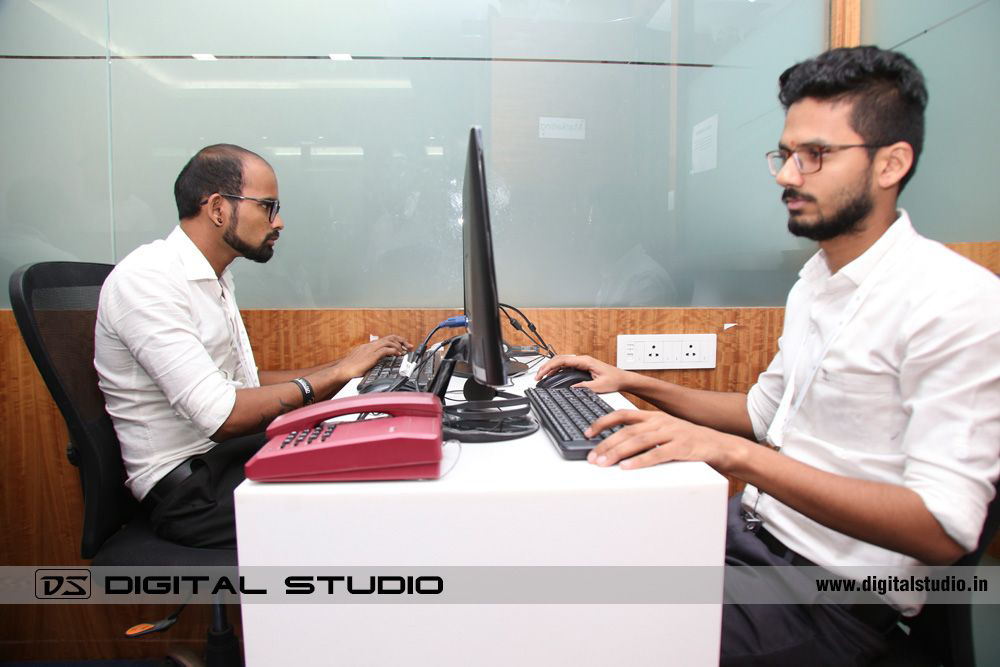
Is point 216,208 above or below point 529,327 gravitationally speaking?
above

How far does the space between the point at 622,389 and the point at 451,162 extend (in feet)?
3.22

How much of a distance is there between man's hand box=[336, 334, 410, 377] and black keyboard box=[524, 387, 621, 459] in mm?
515

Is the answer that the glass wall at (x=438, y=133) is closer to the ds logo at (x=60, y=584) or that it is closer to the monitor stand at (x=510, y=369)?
the monitor stand at (x=510, y=369)

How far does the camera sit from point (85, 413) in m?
1.10

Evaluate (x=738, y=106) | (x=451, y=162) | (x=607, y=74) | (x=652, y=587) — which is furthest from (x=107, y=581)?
(x=738, y=106)

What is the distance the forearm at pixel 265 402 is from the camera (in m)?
1.21

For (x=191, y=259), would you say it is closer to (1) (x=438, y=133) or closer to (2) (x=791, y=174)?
(1) (x=438, y=133)

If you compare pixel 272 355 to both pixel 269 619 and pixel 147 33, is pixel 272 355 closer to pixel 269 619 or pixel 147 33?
pixel 147 33

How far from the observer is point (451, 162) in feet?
6.01

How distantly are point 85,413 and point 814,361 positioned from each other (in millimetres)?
1394

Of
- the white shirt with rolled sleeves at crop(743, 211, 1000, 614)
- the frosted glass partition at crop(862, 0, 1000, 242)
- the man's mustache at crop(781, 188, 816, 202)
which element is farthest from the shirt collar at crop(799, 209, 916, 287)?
the frosted glass partition at crop(862, 0, 1000, 242)

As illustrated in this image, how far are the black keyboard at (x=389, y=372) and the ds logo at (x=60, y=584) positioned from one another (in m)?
1.19

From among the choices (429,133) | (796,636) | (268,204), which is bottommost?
(796,636)

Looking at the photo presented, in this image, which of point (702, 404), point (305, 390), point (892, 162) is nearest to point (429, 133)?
point (305, 390)
